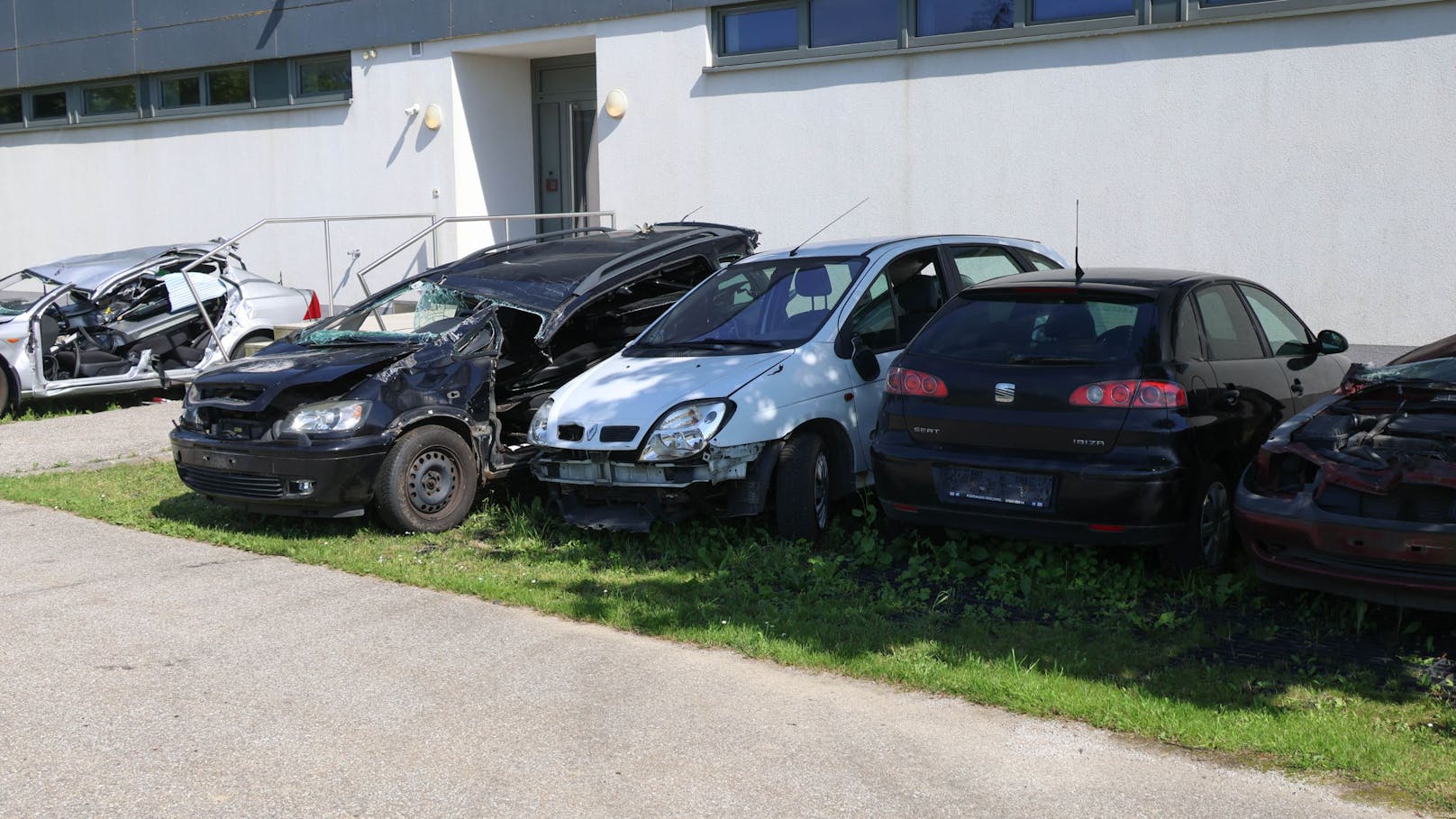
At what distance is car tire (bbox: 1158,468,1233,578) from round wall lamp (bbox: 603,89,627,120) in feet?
31.9

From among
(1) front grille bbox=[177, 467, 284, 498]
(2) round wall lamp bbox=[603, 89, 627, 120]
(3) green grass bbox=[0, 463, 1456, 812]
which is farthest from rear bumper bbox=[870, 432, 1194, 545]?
(2) round wall lamp bbox=[603, 89, 627, 120]

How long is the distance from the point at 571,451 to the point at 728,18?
318 inches

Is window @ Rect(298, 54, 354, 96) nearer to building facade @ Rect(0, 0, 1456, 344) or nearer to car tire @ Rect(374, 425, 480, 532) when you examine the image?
building facade @ Rect(0, 0, 1456, 344)

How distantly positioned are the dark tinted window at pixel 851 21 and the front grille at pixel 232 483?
775 cm

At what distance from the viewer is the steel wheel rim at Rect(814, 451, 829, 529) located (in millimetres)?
7750

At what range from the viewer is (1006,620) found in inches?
257

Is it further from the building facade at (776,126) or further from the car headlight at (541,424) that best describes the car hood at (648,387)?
the building facade at (776,126)

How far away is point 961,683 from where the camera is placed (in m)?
5.68

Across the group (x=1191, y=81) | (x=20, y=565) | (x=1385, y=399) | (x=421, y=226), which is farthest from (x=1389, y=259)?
(x=421, y=226)

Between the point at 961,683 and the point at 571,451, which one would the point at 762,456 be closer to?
the point at 571,451

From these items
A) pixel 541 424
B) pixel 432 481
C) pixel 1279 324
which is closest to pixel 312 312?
pixel 432 481

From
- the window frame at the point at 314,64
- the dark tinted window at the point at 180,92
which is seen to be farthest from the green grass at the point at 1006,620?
the dark tinted window at the point at 180,92

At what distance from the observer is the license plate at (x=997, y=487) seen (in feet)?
21.5

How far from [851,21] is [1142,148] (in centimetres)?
338
